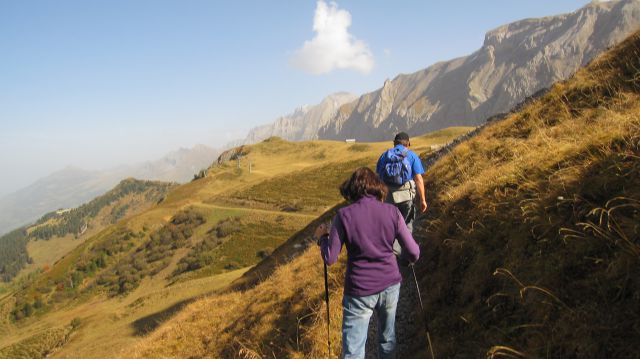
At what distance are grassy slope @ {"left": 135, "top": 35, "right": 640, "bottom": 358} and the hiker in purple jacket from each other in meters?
1.35

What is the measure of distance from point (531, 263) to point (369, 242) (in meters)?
2.42

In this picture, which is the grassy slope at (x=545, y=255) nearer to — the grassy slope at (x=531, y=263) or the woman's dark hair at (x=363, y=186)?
the grassy slope at (x=531, y=263)

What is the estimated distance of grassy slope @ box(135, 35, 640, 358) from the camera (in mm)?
4098

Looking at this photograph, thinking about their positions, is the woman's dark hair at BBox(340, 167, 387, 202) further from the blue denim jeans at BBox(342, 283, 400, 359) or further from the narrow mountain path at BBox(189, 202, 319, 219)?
the narrow mountain path at BBox(189, 202, 319, 219)

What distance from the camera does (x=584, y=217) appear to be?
523cm

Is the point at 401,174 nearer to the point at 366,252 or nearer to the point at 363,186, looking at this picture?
the point at 363,186

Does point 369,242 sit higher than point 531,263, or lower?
higher

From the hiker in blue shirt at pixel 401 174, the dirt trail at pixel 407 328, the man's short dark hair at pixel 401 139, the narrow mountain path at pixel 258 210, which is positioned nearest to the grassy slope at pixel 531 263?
the dirt trail at pixel 407 328

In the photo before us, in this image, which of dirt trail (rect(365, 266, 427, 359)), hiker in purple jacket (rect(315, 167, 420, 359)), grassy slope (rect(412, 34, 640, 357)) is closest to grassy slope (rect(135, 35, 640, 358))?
grassy slope (rect(412, 34, 640, 357))

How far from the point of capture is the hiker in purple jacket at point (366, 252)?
4953 millimetres

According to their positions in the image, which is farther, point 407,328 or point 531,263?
point 407,328

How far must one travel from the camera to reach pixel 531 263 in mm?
5293

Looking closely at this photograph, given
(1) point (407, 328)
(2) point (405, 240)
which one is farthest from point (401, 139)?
(1) point (407, 328)

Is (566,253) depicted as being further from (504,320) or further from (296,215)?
(296,215)
